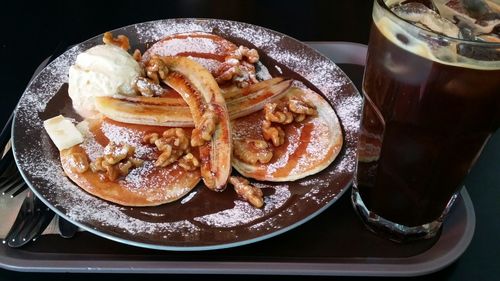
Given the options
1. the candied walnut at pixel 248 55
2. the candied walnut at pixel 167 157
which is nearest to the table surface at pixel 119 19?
the candied walnut at pixel 248 55

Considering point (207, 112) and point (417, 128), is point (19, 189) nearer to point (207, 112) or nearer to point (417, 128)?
point (207, 112)

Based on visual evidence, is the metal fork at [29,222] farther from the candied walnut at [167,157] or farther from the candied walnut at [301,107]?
the candied walnut at [301,107]

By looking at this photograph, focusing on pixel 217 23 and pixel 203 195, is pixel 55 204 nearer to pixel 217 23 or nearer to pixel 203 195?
pixel 203 195

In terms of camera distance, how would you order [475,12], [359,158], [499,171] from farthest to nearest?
1. [499,171]
2. [359,158]
3. [475,12]

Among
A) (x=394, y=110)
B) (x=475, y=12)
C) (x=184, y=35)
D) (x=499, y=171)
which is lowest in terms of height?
Answer: (x=499, y=171)

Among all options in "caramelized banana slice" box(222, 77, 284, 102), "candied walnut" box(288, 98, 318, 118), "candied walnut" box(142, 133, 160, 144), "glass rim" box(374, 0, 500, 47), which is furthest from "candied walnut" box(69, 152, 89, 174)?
"glass rim" box(374, 0, 500, 47)

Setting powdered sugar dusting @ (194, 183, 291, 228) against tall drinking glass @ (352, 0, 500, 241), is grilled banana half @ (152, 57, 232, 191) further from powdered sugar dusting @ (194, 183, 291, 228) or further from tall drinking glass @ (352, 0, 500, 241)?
tall drinking glass @ (352, 0, 500, 241)

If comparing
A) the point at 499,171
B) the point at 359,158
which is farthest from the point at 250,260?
the point at 499,171
